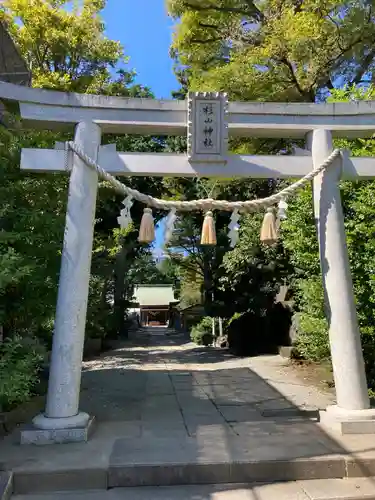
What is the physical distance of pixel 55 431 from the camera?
4930 mm

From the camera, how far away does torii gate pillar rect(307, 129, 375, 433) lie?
535 centimetres

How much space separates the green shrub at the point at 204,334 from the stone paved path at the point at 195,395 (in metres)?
8.52

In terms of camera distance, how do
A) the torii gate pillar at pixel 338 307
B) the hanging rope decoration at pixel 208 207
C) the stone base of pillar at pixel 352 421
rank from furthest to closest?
the hanging rope decoration at pixel 208 207 → the torii gate pillar at pixel 338 307 → the stone base of pillar at pixel 352 421

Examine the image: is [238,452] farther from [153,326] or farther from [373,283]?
[153,326]

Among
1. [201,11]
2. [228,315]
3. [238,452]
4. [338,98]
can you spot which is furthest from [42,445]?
[201,11]

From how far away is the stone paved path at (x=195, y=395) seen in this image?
6.01 m

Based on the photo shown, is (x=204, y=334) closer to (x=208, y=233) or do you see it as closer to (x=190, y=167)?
(x=208, y=233)

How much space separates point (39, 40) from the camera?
14.4 meters

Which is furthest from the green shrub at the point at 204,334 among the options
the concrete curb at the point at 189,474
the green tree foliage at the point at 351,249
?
the concrete curb at the point at 189,474

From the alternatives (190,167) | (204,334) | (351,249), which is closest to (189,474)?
(190,167)

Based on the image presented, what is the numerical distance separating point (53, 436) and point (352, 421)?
350 cm

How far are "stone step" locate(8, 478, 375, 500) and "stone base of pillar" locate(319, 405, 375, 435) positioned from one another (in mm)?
995

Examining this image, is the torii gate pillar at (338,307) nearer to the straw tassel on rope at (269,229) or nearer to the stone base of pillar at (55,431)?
the straw tassel on rope at (269,229)

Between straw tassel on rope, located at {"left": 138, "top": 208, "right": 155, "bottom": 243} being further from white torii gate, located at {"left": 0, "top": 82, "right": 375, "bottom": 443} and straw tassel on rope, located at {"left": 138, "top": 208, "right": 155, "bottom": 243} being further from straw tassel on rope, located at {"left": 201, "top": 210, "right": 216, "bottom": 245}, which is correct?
straw tassel on rope, located at {"left": 201, "top": 210, "right": 216, "bottom": 245}
